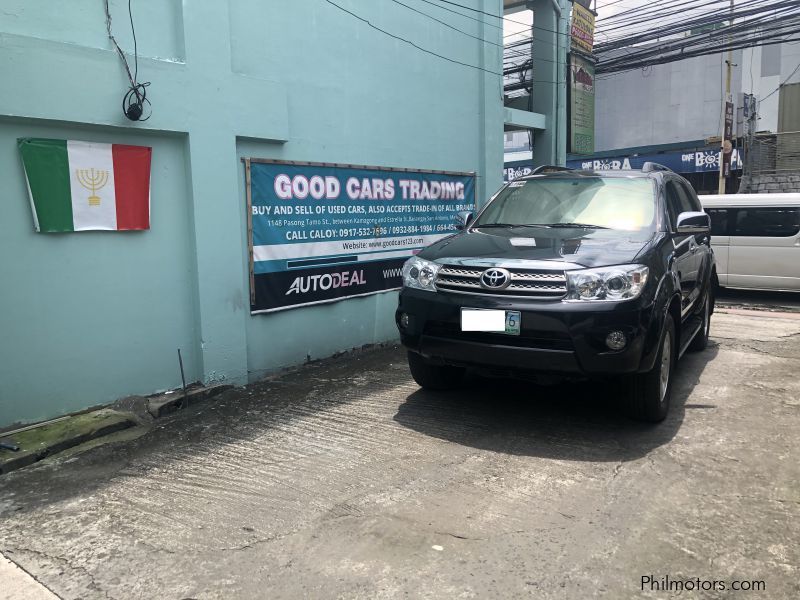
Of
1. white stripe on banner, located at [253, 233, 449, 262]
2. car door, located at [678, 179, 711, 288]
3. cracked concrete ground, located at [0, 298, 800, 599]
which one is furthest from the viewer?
white stripe on banner, located at [253, 233, 449, 262]

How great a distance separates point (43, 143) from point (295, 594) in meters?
3.76

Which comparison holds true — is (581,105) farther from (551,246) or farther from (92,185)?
(92,185)

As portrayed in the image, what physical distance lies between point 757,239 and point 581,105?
3.88 metres

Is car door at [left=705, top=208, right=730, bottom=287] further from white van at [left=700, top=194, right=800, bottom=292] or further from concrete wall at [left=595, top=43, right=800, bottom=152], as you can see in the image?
concrete wall at [left=595, top=43, right=800, bottom=152]

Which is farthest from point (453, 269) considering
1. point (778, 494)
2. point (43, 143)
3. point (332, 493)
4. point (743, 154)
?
point (743, 154)

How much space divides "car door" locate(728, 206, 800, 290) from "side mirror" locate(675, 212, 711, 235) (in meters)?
6.57

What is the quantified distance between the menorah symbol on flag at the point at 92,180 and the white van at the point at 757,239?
10293 mm

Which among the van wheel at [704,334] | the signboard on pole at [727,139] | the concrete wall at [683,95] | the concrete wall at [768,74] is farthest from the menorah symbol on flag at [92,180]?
the concrete wall at [768,74]

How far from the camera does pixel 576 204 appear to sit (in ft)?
17.5

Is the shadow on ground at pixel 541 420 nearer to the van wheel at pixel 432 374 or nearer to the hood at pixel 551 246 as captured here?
the van wheel at pixel 432 374

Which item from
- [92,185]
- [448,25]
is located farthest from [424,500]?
[448,25]

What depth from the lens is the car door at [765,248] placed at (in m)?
10.7

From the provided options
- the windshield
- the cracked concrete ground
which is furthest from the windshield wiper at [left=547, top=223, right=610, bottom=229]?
the cracked concrete ground

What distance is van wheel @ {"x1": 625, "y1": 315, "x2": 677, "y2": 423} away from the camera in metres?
4.35
